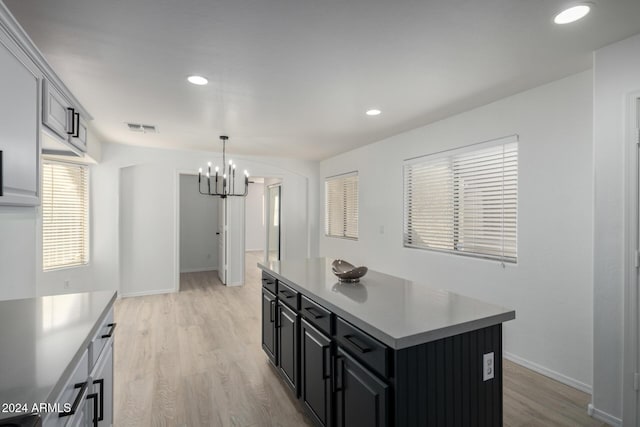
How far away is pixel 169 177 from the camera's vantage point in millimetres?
5551

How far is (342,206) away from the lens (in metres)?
6.02

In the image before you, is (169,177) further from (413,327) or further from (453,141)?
(413,327)

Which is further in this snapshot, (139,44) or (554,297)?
(554,297)

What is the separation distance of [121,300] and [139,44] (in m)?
4.38

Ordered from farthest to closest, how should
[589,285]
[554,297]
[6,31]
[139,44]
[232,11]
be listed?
[554,297]
[589,285]
[139,44]
[232,11]
[6,31]

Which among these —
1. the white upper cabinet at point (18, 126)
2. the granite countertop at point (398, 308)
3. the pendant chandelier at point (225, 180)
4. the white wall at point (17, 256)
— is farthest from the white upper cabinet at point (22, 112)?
the pendant chandelier at point (225, 180)

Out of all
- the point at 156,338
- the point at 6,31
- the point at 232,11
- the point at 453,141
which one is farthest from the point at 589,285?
the point at 156,338

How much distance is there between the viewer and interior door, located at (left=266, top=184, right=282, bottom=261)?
22.1 ft

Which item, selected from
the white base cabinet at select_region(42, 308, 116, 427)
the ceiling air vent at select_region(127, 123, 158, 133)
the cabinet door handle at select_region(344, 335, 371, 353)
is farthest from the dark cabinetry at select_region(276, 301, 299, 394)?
the ceiling air vent at select_region(127, 123, 158, 133)

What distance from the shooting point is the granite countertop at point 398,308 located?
135 centimetres

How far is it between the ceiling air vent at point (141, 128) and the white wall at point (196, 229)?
3.46 m

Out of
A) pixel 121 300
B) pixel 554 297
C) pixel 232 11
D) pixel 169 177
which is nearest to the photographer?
pixel 232 11

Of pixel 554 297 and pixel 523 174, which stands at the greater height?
pixel 523 174

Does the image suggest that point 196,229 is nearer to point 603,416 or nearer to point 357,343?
point 357,343
